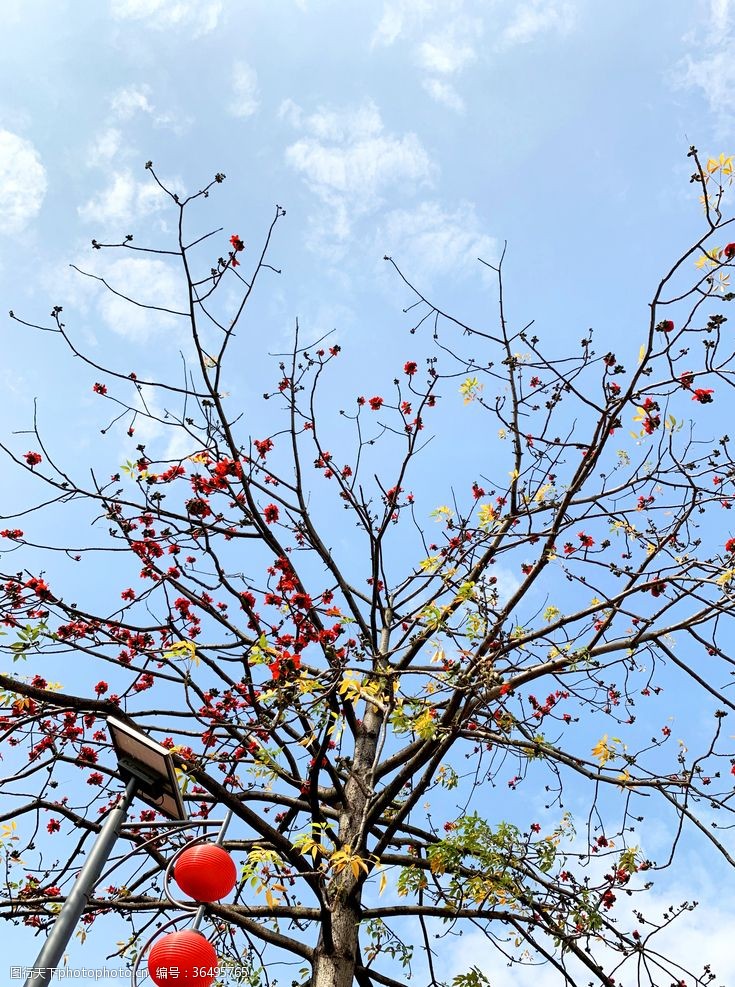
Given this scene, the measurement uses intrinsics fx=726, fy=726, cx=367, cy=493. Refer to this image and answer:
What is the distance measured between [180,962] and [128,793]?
909 mm

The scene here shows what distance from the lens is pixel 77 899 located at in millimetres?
3547

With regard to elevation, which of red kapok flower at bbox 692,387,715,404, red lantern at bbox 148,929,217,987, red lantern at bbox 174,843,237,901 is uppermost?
red kapok flower at bbox 692,387,715,404

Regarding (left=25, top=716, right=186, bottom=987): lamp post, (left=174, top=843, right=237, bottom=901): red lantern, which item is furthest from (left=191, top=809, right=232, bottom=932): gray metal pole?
(left=25, top=716, right=186, bottom=987): lamp post

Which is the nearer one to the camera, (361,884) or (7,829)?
(361,884)

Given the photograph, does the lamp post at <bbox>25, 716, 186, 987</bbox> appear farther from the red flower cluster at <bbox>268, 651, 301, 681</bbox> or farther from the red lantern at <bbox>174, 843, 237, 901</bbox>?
the red flower cluster at <bbox>268, 651, 301, 681</bbox>

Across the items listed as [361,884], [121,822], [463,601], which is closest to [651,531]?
[463,601]

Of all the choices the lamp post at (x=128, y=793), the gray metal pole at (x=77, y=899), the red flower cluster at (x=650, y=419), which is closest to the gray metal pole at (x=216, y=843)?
the lamp post at (x=128, y=793)

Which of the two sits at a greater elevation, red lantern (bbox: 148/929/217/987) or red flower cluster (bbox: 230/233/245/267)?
red flower cluster (bbox: 230/233/245/267)

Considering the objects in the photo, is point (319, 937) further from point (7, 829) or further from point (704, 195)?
point (704, 195)

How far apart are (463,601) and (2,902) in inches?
157

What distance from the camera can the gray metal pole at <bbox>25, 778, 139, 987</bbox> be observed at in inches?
126

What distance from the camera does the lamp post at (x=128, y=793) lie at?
3.57 m

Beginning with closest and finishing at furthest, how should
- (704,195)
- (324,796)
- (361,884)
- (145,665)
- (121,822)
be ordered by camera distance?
(121,822) → (704,195) → (361,884) → (145,665) → (324,796)

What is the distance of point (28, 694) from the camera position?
167 inches
